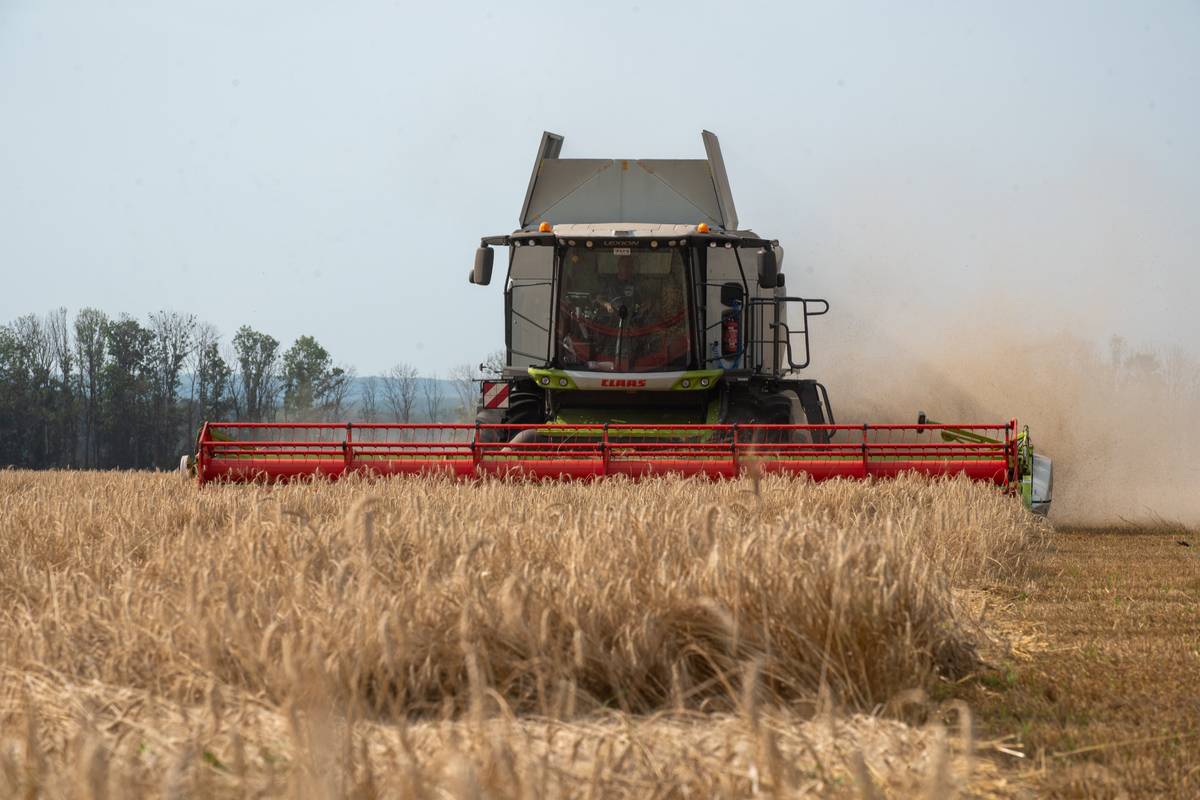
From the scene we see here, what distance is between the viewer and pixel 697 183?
1274cm

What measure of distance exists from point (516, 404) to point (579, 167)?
237cm

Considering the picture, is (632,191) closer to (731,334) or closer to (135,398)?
(731,334)

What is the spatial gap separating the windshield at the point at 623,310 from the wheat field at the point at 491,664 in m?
6.40

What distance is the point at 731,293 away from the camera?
11.8m

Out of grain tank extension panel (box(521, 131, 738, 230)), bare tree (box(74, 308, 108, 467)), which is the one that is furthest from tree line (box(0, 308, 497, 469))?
grain tank extension panel (box(521, 131, 738, 230))

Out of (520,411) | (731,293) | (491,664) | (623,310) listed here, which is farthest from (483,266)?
(491,664)

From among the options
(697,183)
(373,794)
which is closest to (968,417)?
(697,183)

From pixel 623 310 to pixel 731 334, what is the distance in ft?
3.33

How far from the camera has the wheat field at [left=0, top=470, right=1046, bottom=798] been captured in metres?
2.14

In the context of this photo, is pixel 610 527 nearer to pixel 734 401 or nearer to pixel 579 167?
pixel 734 401

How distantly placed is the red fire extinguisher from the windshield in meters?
0.46

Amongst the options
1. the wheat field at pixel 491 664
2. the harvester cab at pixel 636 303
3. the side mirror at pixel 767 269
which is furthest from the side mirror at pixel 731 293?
the wheat field at pixel 491 664

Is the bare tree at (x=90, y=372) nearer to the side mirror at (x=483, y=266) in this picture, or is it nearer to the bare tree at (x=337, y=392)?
the bare tree at (x=337, y=392)

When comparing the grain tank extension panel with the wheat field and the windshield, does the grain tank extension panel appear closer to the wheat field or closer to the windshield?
the windshield
